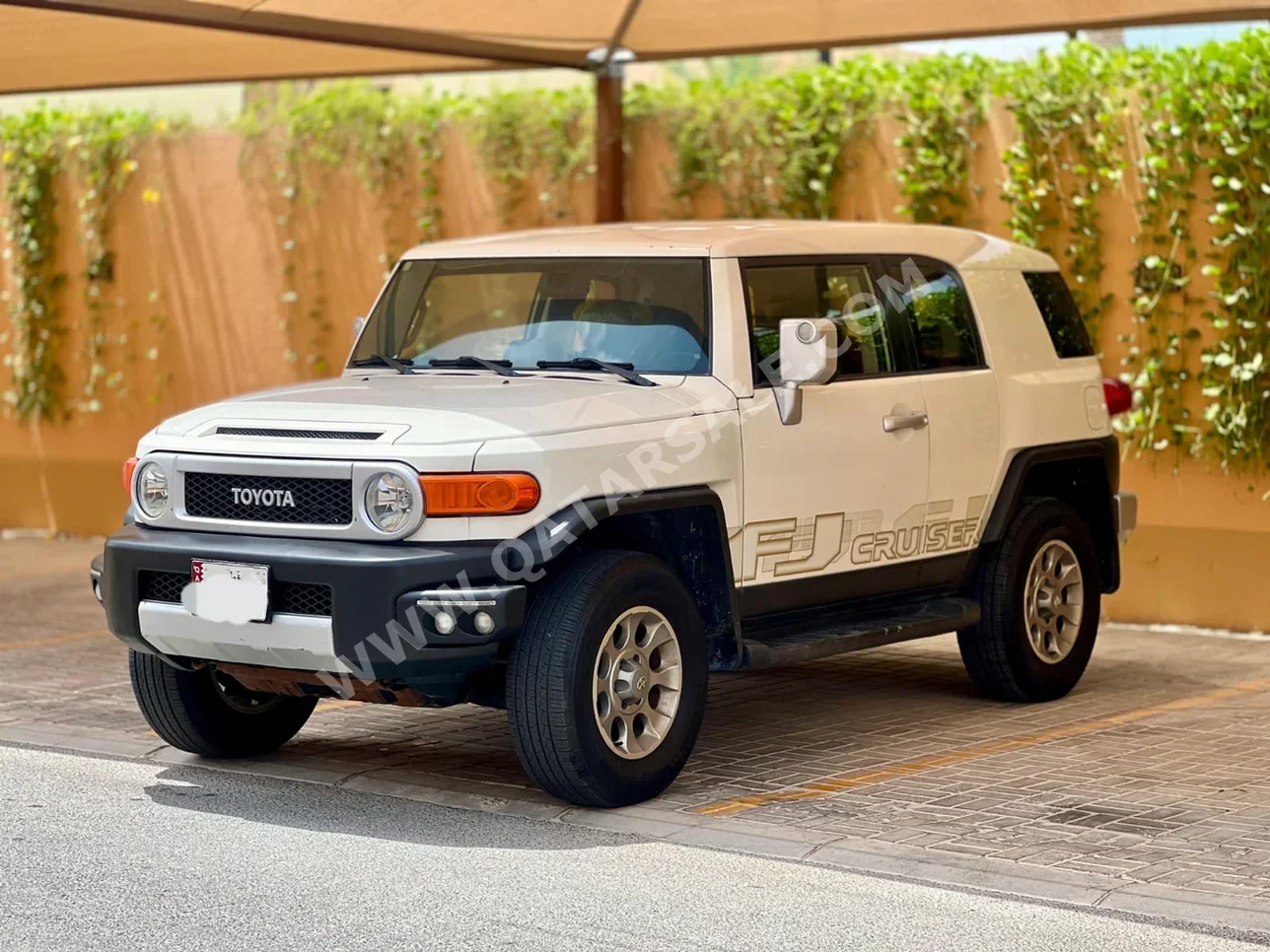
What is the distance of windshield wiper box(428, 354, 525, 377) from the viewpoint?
24.4 ft

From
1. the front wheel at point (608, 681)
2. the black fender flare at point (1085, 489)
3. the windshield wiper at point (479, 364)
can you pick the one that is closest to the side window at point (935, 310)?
the black fender flare at point (1085, 489)

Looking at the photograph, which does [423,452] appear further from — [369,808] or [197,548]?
[369,808]

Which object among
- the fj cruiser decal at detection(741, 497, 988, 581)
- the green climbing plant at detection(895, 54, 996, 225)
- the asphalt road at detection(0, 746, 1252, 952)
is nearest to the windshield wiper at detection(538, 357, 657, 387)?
the fj cruiser decal at detection(741, 497, 988, 581)

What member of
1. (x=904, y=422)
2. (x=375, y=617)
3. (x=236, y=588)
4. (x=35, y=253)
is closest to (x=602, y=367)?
(x=904, y=422)

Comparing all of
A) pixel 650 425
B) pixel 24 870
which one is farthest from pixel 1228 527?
pixel 24 870

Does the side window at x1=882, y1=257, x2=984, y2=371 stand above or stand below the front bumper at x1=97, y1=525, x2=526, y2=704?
above

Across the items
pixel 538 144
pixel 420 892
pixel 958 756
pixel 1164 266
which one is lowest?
pixel 958 756

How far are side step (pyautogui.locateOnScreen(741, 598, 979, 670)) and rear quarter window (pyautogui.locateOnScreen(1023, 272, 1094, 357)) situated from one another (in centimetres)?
146

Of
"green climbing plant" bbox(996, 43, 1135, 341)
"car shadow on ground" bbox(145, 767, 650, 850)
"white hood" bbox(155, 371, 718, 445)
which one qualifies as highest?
"green climbing plant" bbox(996, 43, 1135, 341)

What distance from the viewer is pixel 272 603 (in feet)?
21.1

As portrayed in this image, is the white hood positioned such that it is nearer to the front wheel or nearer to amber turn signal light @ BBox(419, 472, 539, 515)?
amber turn signal light @ BBox(419, 472, 539, 515)

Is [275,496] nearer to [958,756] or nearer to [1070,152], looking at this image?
[958,756]

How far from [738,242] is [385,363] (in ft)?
4.90

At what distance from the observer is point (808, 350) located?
7098 millimetres
